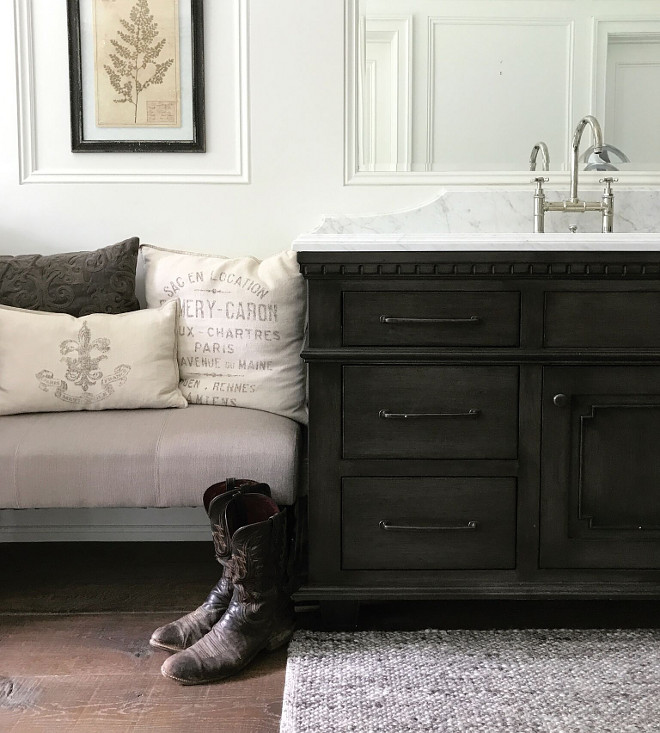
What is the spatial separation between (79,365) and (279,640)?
79 centimetres

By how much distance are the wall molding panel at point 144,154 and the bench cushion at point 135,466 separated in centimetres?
82

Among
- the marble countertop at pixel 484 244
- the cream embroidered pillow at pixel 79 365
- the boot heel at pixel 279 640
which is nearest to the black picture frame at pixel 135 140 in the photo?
the cream embroidered pillow at pixel 79 365

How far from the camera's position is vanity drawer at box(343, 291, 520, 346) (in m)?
1.68

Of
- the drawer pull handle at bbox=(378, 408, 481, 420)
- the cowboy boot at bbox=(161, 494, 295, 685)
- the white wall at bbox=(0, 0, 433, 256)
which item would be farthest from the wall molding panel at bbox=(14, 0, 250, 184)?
the cowboy boot at bbox=(161, 494, 295, 685)

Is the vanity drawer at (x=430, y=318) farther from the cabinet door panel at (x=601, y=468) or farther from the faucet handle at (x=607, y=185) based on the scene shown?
the faucet handle at (x=607, y=185)

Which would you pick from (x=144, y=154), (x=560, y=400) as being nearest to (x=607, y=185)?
(x=560, y=400)

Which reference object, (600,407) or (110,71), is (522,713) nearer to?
(600,407)

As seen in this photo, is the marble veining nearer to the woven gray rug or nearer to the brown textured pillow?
the brown textured pillow

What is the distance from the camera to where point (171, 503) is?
1.75 meters

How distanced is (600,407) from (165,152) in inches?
52.9

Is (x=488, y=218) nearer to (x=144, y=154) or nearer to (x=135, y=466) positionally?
(x=144, y=154)

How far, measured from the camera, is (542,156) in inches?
87.4

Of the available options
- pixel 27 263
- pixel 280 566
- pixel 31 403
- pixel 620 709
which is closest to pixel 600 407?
pixel 620 709

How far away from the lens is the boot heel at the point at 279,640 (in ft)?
5.52
